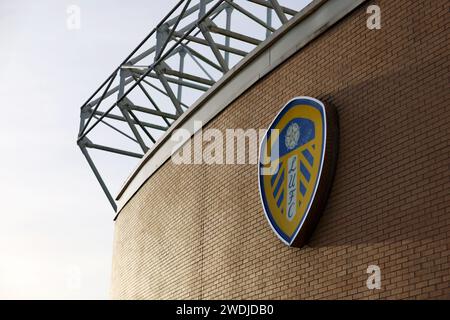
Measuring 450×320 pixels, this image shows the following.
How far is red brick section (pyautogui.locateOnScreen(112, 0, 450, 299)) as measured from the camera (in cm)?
916

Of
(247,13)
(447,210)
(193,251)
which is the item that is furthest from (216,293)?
(247,13)

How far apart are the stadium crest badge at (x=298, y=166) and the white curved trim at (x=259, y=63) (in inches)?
35.8

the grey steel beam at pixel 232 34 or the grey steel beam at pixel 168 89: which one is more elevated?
the grey steel beam at pixel 232 34

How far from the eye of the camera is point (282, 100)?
39.0ft

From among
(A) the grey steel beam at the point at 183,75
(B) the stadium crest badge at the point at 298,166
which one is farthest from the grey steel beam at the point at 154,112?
(B) the stadium crest badge at the point at 298,166

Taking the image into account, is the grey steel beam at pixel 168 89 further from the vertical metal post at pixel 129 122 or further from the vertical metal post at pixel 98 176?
the vertical metal post at pixel 98 176

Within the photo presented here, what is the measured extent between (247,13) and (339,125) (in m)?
7.51

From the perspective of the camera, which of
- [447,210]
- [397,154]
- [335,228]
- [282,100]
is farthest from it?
[282,100]

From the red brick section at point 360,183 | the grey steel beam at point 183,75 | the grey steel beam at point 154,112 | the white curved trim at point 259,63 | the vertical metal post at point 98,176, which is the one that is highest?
the grey steel beam at point 183,75

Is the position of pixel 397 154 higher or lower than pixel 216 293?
higher

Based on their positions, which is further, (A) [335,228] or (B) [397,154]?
(A) [335,228]

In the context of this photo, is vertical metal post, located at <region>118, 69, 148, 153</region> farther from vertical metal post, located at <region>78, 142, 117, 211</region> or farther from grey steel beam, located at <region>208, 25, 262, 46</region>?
grey steel beam, located at <region>208, 25, 262, 46</region>

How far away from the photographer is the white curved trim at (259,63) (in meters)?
11.2
